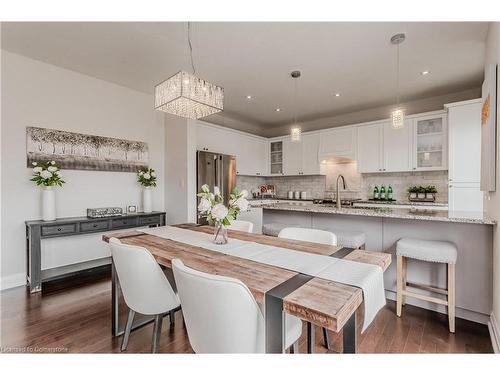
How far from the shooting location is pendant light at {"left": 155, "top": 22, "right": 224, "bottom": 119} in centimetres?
186

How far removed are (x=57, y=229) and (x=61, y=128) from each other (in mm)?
1305

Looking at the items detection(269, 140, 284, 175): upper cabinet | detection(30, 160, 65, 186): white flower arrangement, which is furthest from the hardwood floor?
detection(269, 140, 284, 175): upper cabinet

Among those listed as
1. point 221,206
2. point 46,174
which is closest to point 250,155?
point 46,174

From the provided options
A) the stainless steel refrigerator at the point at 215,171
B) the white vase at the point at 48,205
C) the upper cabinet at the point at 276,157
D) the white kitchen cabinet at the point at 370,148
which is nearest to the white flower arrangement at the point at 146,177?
the stainless steel refrigerator at the point at 215,171

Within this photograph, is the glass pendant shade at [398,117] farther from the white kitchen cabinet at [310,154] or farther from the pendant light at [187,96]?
the white kitchen cabinet at [310,154]

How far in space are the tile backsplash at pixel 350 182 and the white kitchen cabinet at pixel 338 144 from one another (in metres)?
0.30

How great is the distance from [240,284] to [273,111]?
4445mm

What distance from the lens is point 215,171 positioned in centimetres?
418

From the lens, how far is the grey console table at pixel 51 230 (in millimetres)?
2633

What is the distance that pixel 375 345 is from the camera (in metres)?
1.76

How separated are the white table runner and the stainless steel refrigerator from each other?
219 cm

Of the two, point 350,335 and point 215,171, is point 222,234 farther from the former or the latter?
point 215,171

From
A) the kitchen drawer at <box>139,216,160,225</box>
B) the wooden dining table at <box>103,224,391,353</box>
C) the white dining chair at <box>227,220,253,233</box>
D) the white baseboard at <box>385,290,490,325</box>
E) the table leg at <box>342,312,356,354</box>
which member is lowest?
the white baseboard at <box>385,290,490,325</box>

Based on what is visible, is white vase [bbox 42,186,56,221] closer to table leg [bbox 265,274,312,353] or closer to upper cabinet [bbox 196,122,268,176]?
upper cabinet [bbox 196,122,268,176]
